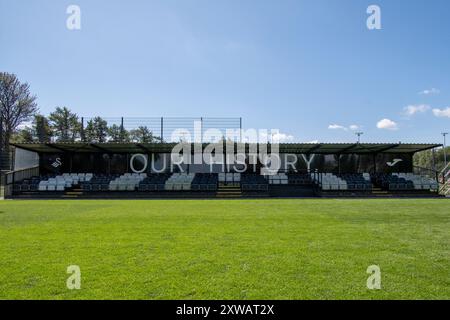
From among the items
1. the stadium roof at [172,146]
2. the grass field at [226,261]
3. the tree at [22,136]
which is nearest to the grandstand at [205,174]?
the stadium roof at [172,146]

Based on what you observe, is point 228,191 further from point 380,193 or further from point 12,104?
point 12,104

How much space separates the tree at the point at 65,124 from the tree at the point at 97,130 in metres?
3.20

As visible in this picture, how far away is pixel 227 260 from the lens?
486cm

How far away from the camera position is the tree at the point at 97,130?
5126 cm

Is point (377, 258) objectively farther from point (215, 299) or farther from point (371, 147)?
point (371, 147)

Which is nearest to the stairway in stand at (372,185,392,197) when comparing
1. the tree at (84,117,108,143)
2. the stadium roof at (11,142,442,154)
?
the stadium roof at (11,142,442,154)

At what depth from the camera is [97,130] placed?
175 ft

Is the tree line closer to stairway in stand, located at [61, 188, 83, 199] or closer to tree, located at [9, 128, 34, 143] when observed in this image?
tree, located at [9, 128, 34, 143]

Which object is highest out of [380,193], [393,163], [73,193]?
[393,163]

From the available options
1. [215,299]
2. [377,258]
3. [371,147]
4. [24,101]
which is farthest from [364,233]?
[24,101]

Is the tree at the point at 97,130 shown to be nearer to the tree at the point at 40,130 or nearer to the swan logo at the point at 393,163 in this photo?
the tree at the point at 40,130

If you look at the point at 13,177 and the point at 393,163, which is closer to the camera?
the point at 13,177

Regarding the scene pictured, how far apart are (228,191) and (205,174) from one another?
12.3 ft

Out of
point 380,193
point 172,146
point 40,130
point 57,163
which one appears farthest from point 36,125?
point 380,193
